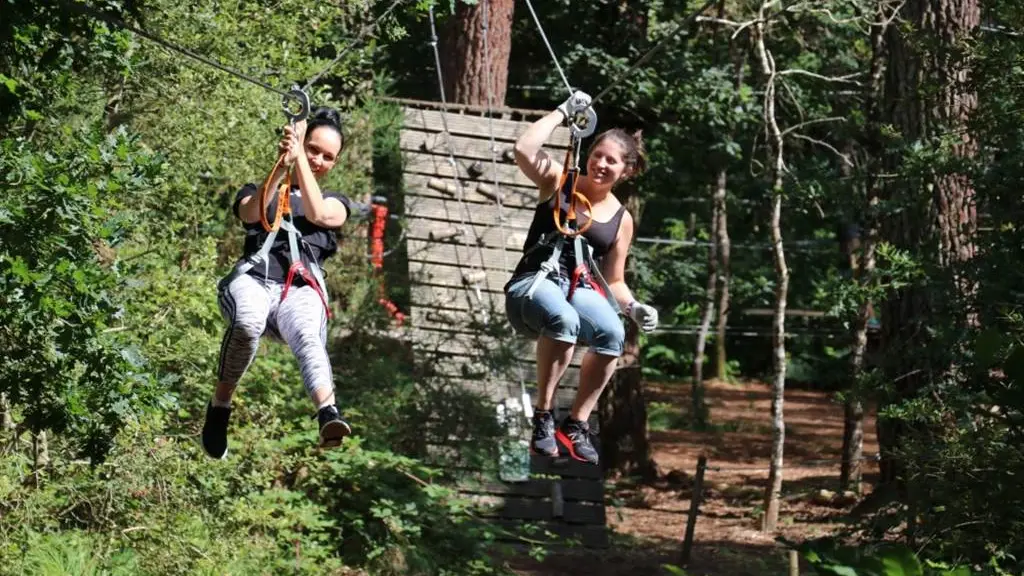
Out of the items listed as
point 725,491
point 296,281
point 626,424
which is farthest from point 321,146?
point 725,491

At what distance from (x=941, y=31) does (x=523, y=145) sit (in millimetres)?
4953

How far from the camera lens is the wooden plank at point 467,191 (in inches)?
424

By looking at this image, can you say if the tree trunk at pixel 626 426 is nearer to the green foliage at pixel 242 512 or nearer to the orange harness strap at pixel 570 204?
the green foliage at pixel 242 512

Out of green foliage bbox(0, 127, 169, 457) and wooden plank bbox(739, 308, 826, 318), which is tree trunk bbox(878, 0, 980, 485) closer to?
green foliage bbox(0, 127, 169, 457)

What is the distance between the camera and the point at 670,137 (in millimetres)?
13820

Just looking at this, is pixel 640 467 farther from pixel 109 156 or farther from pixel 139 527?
pixel 109 156

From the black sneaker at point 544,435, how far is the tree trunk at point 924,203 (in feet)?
10.1

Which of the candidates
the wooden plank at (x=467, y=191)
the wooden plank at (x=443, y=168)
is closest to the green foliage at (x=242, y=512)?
the wooden plank at (x=467, y=191)

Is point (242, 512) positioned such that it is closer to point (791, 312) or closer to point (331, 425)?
point (331, 425)

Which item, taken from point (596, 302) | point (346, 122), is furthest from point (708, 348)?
point (596, 302)

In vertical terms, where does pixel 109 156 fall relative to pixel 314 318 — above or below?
above

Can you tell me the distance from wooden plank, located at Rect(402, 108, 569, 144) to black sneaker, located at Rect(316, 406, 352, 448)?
602 cm

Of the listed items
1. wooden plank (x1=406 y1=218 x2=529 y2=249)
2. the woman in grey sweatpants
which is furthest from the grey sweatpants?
wooden plank (x1=406 y1=218 x2=529 y2=249)

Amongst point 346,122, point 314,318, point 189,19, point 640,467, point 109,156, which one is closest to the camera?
point 314,318
